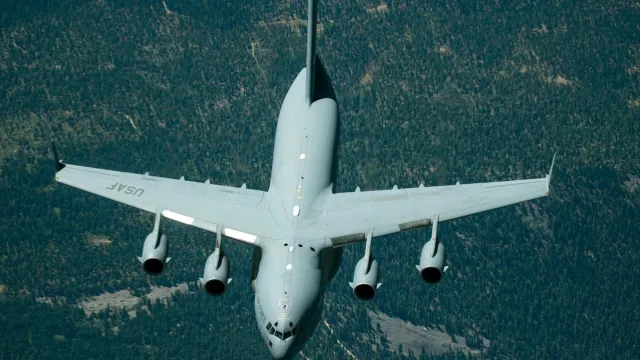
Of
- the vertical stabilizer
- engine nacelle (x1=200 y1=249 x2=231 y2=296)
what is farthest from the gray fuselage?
engine nacelle (x1=200 y1=249 x2=231 y2=296)

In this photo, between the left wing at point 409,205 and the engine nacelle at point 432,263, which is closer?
the engine nacelle at point 432,263

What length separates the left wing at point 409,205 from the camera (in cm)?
10975

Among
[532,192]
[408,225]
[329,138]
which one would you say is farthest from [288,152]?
[532,192]

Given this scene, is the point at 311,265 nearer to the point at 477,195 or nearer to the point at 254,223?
the point at 254,223

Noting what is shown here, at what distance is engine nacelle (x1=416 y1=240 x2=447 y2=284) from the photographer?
10738 centimetres

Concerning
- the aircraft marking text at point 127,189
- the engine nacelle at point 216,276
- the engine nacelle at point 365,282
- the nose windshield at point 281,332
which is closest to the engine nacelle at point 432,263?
the engine nacelle at point 365,282

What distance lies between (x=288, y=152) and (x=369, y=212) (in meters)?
7.91

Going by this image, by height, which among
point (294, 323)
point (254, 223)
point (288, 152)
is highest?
point (288, 152)

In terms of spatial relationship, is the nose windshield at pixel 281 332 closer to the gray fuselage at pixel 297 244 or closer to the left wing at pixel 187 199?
the gray fuselage at pixel 297 244

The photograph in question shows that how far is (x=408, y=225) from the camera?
11019cm

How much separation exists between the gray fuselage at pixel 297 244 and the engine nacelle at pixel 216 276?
2.35m

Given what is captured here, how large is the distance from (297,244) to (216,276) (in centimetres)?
589

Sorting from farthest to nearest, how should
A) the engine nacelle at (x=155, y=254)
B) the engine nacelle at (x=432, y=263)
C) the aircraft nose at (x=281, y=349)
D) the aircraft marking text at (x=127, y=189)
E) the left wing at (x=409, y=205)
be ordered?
the aircraft marking text at (x=127, y=189) → the left wing at (x=409, y=205) → the engine nacelle at (x=155, y=254) → the engine nacelle at (x=432, y=263) → the aircraft nose at (x=281, y=349)

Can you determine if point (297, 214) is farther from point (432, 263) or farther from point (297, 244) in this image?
point (432, 263)
